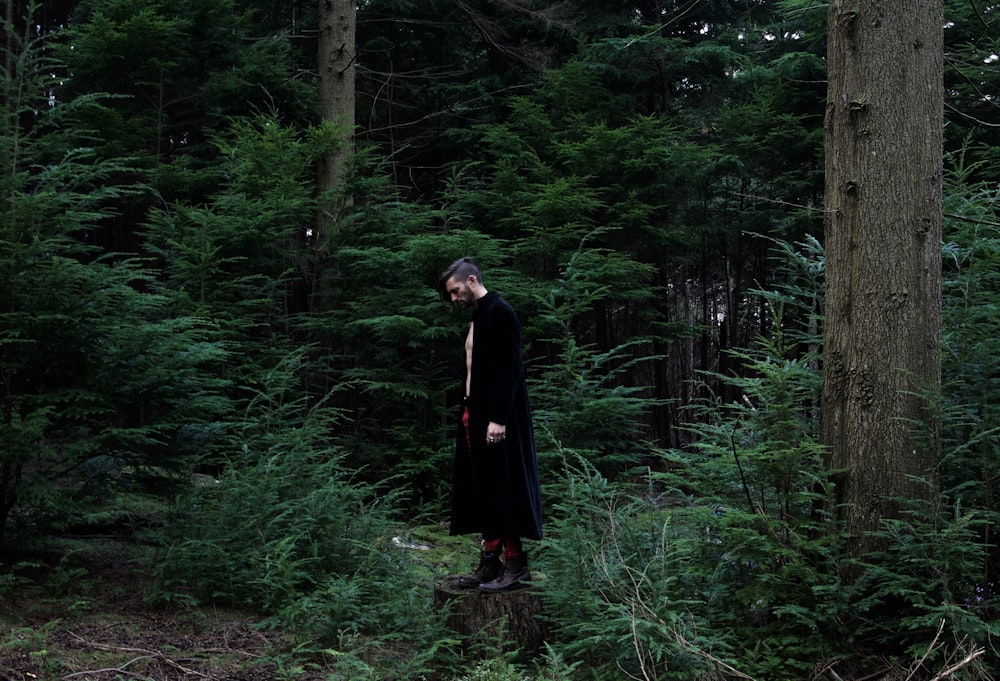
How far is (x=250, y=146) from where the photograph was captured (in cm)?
1118

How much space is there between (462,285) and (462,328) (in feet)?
16.8

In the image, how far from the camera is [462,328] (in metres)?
10.3

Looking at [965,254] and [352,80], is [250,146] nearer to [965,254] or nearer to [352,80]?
[352,80]

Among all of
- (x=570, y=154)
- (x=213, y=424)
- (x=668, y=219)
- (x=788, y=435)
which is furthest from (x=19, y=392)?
(x=668, y=219)

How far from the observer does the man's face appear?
17.1 ft

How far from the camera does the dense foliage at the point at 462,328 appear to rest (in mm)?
4562

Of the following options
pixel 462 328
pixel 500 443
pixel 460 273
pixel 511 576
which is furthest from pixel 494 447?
pixel 462 328

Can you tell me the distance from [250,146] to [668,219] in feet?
22.0

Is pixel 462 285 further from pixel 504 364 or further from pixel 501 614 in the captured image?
pixel 501 614

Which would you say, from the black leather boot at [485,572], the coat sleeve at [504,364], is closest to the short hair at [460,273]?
the coat sleeve at [504,364]

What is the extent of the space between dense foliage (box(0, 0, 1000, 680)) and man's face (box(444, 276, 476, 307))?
1.31 metres

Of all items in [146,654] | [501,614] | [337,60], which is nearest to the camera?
[146,654]

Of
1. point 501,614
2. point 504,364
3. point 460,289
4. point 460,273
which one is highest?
point 460,273

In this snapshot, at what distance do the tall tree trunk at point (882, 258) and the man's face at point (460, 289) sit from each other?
2.21 metres
